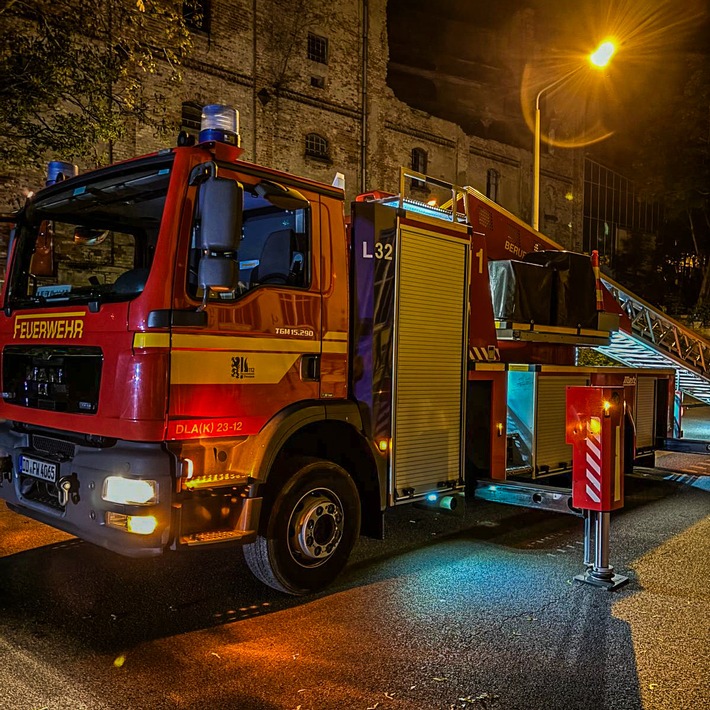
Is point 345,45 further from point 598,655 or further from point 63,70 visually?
point 598,655

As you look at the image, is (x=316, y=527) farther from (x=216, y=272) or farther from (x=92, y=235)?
(x=92, y=235)

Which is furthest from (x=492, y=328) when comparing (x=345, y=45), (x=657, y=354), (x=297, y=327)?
(x=345, y=45)

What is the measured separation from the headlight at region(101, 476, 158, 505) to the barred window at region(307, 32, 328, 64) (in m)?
18.7

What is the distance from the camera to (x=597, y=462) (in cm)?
512

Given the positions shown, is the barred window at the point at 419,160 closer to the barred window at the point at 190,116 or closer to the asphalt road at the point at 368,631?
the barred window at the point at 190,116

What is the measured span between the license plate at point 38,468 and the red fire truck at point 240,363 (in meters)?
0.01

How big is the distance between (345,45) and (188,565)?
19132 mm

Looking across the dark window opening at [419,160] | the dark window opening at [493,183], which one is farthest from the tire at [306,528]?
the dark window opening at [493,183]

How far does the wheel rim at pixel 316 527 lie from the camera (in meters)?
4.60

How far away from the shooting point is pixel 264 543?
443cm

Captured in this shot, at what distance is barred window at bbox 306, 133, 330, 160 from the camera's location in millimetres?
20312

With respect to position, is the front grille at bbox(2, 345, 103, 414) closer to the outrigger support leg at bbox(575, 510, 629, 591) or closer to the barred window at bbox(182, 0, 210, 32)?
the outrigger support leg at bbox(575, 510, 629, 591)

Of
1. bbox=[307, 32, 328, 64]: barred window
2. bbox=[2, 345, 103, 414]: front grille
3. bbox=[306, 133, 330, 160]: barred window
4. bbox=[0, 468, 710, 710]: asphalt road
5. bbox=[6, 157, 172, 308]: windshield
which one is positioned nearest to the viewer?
bbox=[0, 468, 710, 710]: asphalt road

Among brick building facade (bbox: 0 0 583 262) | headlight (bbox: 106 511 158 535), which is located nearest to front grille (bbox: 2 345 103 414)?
headlight (bbox: 106 511 158 535)
